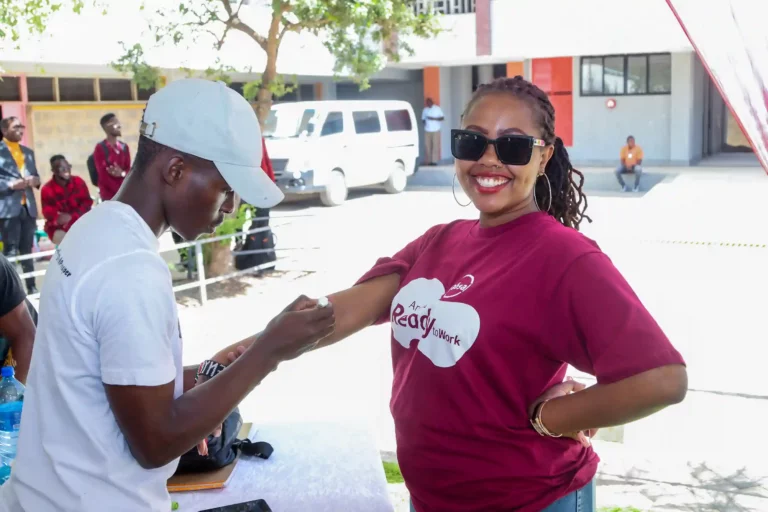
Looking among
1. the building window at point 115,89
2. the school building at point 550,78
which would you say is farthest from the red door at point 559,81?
the building window at point 115,89

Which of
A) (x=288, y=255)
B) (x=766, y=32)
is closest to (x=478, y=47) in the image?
(x=288, y=255)

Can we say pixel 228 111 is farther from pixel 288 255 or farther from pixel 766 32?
pixel 288 255

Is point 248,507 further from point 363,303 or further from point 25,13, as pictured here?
point 25,13

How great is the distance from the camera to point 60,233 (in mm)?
9000

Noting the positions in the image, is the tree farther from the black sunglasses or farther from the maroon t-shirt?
the maroon t-shirt

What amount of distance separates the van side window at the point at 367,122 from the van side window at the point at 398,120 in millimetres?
383

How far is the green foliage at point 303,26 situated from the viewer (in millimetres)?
8773

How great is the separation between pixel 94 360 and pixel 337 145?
16400 millimetres

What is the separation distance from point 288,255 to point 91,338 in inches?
399

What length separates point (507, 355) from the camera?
6.15 ft

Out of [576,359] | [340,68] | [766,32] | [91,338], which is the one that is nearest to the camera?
[91,338]

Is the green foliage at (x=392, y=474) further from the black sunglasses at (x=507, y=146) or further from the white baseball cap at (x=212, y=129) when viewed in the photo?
the white baseball cap at (x=212, y=129)

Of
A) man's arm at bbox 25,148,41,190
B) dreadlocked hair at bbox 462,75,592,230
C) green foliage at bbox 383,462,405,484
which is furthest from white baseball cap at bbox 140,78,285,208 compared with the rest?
man's arm at bbox 25,148,41,190

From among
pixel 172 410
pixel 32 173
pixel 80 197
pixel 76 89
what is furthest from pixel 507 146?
pixel 76 89
